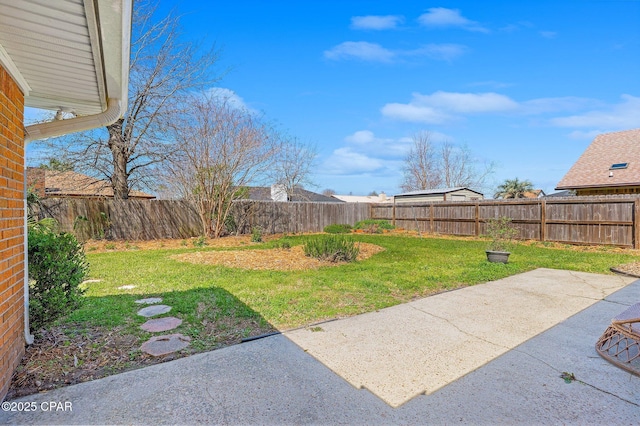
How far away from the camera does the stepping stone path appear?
8.73ft

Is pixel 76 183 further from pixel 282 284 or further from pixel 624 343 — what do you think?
pixel 624 343

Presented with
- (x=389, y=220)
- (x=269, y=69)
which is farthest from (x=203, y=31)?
(x=389, y=220)

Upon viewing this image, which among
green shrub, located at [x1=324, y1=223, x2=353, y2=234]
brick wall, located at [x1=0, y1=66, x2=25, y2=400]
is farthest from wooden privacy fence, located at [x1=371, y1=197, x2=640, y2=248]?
brick wall, located at [x1=0, y1=66, x2=25, y2=400]

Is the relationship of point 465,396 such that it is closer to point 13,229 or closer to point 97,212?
point 13,229

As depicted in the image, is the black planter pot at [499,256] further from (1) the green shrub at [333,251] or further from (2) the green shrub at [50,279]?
(2) the green shrub at [50,279]

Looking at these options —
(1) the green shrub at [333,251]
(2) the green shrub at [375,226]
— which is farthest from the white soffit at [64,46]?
(2) the green shrub at [375,226]

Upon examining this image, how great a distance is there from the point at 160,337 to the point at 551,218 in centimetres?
1195

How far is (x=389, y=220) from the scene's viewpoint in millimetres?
16359

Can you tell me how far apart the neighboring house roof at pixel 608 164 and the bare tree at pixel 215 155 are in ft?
44.2

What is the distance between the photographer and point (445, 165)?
87.8 feet

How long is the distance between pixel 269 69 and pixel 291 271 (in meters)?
8.51

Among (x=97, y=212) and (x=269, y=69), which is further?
(x=269, y=69)

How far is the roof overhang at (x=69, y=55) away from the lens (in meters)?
1.60

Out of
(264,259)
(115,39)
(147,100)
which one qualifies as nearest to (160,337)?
(115,39)
